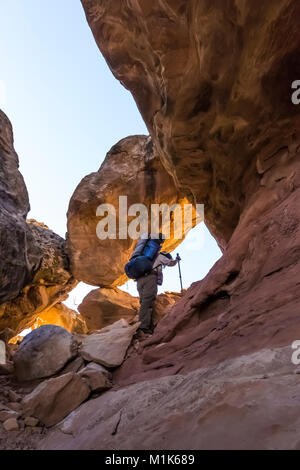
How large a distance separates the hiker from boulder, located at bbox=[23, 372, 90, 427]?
2110mm

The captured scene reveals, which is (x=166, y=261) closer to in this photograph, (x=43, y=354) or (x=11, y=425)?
(x=43, y=354)

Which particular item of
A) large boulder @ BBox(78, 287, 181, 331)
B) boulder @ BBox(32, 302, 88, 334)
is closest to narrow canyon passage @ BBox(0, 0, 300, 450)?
large boulder @ BBox(78, 287, 181, 331)

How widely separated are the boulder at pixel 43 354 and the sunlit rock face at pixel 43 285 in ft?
24.7

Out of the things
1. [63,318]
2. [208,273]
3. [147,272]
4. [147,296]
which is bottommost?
[147,296]

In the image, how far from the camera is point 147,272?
267 inches

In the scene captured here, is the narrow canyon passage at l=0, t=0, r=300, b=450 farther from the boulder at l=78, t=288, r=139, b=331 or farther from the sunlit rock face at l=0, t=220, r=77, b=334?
the boulder at l=78, t=288, r=139, b=331

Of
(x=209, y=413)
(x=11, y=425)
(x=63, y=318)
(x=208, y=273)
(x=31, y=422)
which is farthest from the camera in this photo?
(x=63, y=318)

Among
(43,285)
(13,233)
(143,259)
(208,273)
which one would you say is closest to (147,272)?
(143,259)

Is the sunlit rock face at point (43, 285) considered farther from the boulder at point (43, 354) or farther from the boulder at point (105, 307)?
the boulder at point (43, 354)

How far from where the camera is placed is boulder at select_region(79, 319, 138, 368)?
540 cm

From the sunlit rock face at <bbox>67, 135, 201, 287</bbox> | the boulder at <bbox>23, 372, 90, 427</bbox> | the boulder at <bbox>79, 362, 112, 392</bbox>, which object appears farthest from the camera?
the sunlit rock face at <bbox>67, 135, 201, 287</bbox>

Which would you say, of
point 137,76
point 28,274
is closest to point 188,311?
point 28,274

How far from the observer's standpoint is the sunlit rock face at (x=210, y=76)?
15.2ft

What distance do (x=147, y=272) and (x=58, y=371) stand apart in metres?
2.60
